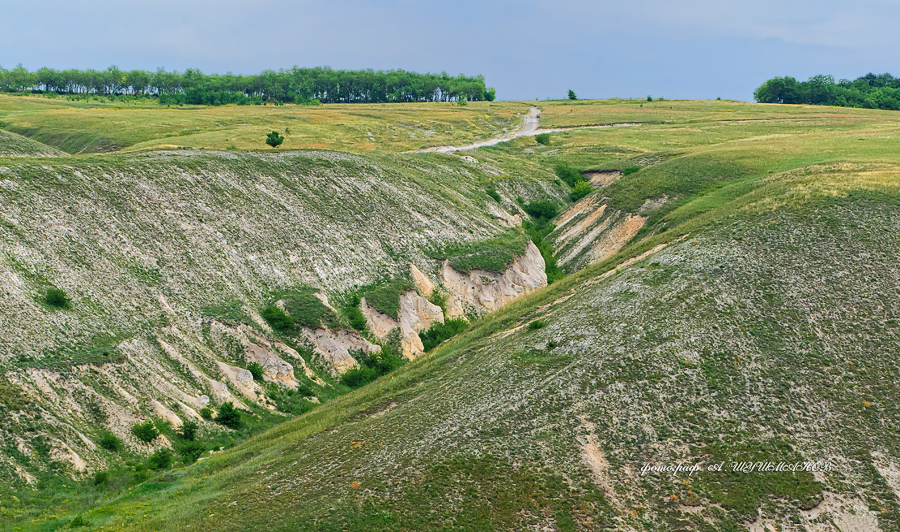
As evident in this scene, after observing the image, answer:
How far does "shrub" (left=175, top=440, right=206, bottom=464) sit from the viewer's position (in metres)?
40.8

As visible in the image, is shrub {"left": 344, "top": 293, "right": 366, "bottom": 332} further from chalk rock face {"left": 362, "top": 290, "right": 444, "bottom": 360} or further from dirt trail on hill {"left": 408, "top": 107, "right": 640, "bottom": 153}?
dirt trail on hill {"left": 408, "top": 107, "right": 640, "bottom": 153}

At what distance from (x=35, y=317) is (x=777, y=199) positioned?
5350 cm

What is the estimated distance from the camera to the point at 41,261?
1893 inches

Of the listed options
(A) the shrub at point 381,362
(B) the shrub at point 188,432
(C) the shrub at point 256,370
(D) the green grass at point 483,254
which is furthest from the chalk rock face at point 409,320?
(B) the shrub at point 188,432

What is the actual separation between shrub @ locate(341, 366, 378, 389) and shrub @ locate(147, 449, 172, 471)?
15.5 meters

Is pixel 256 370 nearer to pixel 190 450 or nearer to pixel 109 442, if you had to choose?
pixel 190 450

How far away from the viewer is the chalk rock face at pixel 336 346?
177ft

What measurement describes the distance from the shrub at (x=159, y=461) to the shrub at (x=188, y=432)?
7.78ft

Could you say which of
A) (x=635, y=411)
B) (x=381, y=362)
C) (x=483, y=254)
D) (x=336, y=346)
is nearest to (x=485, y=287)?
(x=483, y=254)

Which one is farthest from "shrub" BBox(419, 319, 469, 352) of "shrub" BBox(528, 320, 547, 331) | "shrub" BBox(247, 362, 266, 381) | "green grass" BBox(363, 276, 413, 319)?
"shrub" BBox(247, 362, 266, 381)

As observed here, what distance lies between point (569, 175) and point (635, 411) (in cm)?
7334

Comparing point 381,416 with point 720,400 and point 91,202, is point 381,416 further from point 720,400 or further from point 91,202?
point 91,202

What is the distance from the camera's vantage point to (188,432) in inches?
1673

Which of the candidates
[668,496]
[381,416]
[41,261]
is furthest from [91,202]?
[668,496]
